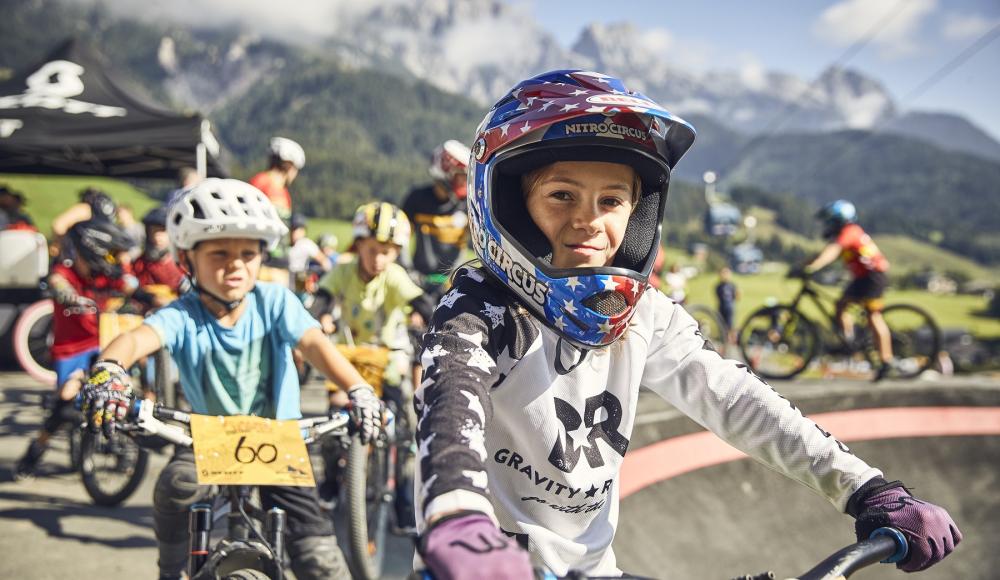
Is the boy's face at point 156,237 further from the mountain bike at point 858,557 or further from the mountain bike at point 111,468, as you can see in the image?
the mountain bike at point 858,557

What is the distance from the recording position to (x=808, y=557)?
5.76m

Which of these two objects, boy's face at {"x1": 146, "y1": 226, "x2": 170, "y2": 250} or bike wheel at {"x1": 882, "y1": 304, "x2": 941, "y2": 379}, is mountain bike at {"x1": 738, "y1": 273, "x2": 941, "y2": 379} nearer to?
bike wheel at {"x1": 882, "y1": 304, "x2": 941, "y2": 379}

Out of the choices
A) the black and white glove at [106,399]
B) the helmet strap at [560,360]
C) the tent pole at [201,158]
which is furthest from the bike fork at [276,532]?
the tent pole at [201,158]

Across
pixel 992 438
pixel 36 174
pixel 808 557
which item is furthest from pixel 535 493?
pixel 36 174

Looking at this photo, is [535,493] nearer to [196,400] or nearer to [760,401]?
[760,401]

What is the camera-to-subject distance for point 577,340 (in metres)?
1.78

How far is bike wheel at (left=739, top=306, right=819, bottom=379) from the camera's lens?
1034 cm

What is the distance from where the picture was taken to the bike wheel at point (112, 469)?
547 centimetres

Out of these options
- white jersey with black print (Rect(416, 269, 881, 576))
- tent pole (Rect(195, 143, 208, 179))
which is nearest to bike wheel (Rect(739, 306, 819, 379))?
tent pole (Rect(195, 143, 208, 179))

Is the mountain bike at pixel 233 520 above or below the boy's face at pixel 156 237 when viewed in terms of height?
below

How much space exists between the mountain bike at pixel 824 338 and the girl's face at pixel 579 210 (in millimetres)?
8902

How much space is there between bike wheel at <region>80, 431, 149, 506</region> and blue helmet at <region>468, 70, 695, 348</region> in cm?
465

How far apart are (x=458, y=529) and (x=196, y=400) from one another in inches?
94.9

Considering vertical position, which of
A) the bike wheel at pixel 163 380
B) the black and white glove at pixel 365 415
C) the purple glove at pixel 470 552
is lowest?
the purple glove at pixel 470 552
